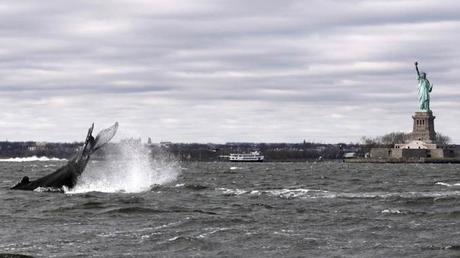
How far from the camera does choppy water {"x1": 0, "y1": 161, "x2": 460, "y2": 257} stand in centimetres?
2945

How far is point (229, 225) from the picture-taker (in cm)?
3644

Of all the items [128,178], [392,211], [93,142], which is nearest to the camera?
[392,211]

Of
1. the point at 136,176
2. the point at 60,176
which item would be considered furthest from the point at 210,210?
the point at 136,176

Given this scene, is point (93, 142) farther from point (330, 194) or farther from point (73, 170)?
point (330, 194)

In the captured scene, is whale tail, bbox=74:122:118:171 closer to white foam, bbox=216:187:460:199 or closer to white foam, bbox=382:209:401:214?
white foam, bbox=216:187:460:199

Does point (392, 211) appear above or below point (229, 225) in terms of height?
above

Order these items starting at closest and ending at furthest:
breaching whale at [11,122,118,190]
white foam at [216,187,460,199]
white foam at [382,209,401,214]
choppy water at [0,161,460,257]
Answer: choppy water at [0,161,460,257], white foam at [382,209,401,214], white foam at [216,187,460,199], breaching whale at [11,122,118,190]

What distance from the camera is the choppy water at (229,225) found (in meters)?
29.5

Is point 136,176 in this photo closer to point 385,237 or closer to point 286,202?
point 286,202

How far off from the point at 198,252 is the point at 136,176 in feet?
166

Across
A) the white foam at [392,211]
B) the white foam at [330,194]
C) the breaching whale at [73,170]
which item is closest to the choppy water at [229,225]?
the white foam at [392,211]

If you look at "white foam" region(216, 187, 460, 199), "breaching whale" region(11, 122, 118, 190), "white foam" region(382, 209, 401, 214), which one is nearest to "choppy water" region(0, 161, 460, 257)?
"white foam" region(382, 209, 401, 214)

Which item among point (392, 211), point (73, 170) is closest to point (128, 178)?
point (73, 170)

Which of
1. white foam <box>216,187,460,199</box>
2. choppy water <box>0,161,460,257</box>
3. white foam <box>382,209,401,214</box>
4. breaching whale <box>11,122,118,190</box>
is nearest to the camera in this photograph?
choppy water <box>0,161,460,257</box>
